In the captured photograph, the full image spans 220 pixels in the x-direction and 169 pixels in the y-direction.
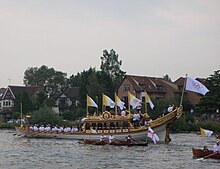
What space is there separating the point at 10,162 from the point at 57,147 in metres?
13.5

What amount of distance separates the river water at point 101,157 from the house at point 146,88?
5128 cm

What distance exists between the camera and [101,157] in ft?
140

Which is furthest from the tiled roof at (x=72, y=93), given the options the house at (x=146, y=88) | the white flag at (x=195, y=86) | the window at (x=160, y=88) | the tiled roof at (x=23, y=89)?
the white flag at (x=195, y=86)

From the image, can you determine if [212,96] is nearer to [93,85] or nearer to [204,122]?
[204,122]

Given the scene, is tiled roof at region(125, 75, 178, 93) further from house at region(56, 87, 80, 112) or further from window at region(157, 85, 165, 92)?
house at region(56, 87, 80, 112)

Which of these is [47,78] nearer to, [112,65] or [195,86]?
[112,65]

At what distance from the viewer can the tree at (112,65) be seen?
12475cm

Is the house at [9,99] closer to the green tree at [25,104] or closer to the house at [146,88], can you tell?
the green tree at [25,104]

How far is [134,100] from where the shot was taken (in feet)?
188

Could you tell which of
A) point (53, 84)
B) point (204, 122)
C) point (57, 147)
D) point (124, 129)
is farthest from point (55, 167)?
point (53, 84)

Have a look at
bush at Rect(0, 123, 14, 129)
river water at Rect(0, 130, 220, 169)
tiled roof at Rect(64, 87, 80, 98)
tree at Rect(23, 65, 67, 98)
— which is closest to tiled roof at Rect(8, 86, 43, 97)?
tiled roof at Rect(64, 87, 80, 98)

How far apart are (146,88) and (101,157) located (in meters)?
64.3

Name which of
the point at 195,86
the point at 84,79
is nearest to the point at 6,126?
the point at 84,79

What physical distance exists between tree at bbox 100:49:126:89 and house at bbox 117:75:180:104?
49.4 feet
